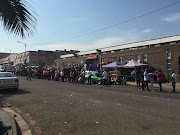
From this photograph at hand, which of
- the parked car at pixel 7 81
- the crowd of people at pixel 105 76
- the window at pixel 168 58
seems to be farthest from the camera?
the window at pixel 168 58

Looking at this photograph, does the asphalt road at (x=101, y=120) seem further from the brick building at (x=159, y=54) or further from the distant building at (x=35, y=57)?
the distant building at (x=35, y=57)

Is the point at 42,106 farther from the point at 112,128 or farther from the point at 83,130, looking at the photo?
the point at 112,128

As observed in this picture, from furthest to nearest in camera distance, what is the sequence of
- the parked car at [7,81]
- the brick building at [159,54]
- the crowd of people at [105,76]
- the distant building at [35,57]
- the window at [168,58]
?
the distant building at [35,57] < the window at [168,58] < the brick building at [159,54] < the crowd of people at [105,76] < the parked car at [7,81]

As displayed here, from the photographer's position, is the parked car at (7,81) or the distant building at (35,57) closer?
the parked car at (7,81)

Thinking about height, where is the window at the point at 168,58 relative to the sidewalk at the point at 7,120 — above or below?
above

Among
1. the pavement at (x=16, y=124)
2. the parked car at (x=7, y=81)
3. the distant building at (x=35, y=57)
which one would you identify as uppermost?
the distant building at (x=35, y=57)

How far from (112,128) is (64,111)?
2639 mm

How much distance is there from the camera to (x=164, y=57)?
23250mm

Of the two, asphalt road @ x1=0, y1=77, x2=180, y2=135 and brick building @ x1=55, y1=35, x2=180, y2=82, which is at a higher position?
brick building @ x1=55, y1=35, x2=180, y2=82

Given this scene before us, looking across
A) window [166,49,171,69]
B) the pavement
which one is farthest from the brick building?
the pavement

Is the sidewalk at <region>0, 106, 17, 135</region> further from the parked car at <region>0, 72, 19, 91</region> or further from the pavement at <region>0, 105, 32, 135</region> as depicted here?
the parked car at <region>0, 72, 19, 91</region>

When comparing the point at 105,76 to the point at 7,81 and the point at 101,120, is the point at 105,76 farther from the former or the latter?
the point at 101,120

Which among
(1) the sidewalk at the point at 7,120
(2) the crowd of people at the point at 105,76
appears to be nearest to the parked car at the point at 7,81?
(1) the sidewalk at the point at 7,120

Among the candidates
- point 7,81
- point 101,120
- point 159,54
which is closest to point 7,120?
point 101,120
